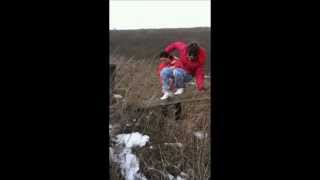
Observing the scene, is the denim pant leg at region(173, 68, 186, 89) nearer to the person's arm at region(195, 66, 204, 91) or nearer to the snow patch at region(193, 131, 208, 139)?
the person's arm at region(195, 66, 204, 91)

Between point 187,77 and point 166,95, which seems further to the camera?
point 166,95

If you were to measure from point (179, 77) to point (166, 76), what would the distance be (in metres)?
0.09

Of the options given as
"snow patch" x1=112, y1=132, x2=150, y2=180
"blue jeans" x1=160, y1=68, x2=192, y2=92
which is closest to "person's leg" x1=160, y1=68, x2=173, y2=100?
"blue jeans" x1=160, y1=68, x2=192, y2=92

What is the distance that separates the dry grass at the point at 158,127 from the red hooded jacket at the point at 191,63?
22cm

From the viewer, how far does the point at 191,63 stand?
2246 millimetres

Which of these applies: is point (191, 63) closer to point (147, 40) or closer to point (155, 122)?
point (155, 122)

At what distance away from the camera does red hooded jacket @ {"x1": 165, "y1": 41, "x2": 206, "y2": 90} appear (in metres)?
2.23

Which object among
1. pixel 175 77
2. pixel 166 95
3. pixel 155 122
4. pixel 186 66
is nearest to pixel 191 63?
pixel 186 66

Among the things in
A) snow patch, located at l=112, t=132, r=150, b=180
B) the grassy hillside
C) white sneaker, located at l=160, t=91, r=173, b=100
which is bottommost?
snow patch, located at l=112, t=132, r=150, b=180

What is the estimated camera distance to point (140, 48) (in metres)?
3.84

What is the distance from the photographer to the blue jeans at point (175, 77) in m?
2.31
